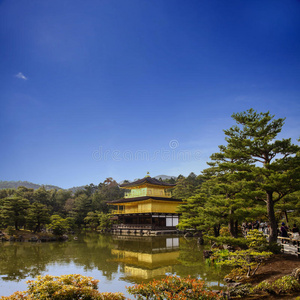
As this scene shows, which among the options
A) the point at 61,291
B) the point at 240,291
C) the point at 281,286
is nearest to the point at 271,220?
the point at 281,286

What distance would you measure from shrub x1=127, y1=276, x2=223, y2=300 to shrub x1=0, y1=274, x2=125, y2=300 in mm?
1105

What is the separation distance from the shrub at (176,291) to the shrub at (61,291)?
1105 mm

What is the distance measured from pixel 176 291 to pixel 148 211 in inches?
1002

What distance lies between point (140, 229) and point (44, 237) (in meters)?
11.2

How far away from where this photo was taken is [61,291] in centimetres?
494

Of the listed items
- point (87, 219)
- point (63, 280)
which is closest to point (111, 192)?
point (87, 219)

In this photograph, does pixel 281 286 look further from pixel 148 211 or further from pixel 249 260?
pixel 148 211

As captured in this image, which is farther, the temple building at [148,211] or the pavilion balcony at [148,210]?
the pavilion balcony at [148,210]

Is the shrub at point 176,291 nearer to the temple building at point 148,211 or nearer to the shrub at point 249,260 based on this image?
the shrub at point 249,260

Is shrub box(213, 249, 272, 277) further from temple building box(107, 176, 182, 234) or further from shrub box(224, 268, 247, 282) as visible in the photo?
temple building box(107, 176, 182, 234)

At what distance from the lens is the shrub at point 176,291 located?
223 inches

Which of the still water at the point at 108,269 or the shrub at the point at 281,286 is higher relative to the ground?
the shrub at the point at 281,286

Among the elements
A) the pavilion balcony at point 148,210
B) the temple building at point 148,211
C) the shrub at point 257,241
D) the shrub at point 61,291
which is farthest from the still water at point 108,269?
the pavilion balcony at point 148,210

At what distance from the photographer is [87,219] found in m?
39.7
